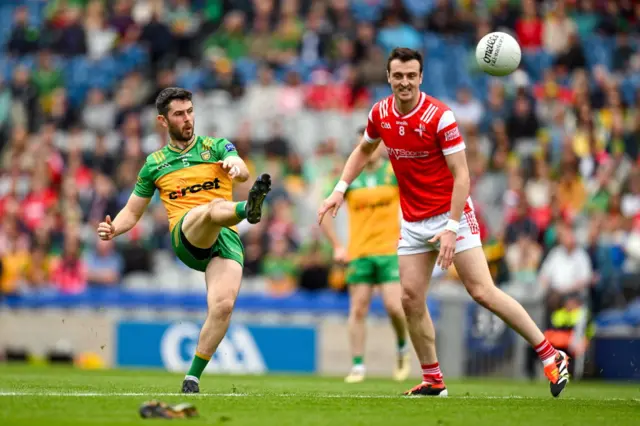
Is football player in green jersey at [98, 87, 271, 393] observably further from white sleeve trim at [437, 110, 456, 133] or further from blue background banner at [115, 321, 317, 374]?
blue background banner at [115, 321, 317, 374]

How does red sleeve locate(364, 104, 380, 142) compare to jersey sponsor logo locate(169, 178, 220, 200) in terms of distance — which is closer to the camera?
red sleeve locate(364, 104, 380, 142)

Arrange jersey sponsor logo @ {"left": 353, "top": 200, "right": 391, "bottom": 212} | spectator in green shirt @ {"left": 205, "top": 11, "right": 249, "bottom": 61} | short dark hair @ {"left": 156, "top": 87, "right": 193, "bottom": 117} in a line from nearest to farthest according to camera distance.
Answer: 1. short dark hair @ {"left": 156, "top": 87, "right": 193, "bottom": 117}
2. jersey sponsor logo @ {"left": 353, "top": 200, "right": 391, "bottom": 212}
3. spectator in green shirt @ {"left": 205, "top": 11, "right": 249, "bottom": 61}

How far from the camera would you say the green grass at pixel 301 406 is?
7.56m

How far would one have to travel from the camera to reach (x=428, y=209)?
9.74 meters

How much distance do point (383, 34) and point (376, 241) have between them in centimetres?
982

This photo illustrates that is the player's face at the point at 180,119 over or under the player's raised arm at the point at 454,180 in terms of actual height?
over

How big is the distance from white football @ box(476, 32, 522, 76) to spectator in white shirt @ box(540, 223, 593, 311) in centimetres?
692

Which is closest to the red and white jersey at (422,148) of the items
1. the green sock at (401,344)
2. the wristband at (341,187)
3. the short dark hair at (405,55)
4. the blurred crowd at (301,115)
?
the short dark hair at (405,55)

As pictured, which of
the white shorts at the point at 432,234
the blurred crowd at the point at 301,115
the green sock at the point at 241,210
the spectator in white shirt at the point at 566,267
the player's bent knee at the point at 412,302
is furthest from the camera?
the blurred crowd at the point at 301,115

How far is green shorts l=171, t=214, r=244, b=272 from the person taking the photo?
32.0 ft

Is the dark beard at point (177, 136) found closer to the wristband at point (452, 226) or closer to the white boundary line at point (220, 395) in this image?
the white boundary line at point (220, 395)

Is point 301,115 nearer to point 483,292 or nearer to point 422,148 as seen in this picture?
point 422,148

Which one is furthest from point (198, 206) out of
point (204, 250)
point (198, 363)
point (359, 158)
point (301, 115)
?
point (301, 115)

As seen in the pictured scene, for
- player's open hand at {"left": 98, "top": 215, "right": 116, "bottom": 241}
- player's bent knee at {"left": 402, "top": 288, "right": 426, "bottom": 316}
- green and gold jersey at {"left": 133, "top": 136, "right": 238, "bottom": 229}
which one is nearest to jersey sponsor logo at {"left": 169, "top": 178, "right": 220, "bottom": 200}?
green and gold jersey at {"left": 133, "top": 136, "right": 238, "bottom": 229}
